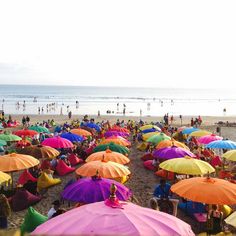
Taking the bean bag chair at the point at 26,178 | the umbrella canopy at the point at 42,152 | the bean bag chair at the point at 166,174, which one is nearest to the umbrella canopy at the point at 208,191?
the bean bag chair at the point at 166,174

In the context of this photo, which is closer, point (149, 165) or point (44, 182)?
point (44, 182)

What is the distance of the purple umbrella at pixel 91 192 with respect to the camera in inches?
273

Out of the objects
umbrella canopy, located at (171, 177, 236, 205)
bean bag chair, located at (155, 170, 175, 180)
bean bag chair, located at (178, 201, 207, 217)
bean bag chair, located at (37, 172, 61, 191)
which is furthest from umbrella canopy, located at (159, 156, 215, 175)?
bean bag chair, located at (37, 172, 61, 191)

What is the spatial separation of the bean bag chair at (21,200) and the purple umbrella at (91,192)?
11.9 ft

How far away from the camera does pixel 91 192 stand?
23.1ft

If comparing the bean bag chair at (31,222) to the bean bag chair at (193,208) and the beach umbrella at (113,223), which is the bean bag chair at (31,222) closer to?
the beach umbrella at (113,223)

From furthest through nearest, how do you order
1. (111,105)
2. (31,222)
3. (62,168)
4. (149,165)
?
(111,105), (149,165), (62,168), (31,222)

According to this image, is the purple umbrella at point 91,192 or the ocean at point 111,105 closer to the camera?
the purple umbrella at point 91,192

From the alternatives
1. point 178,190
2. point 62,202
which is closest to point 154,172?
point 62,202

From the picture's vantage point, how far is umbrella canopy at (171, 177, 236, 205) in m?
7.09

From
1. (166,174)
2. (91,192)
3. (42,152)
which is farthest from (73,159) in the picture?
(91,192)

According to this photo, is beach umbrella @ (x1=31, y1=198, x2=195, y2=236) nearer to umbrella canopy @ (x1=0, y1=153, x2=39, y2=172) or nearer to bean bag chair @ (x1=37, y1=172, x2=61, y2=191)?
umbrella canopy @ (x1=0, y1=153, x2=39, y2=172)

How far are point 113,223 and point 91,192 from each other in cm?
306

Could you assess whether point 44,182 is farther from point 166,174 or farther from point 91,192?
point 91,192
